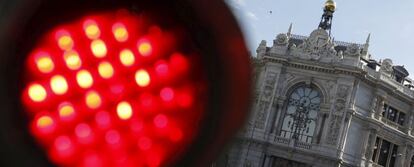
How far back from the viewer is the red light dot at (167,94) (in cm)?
120

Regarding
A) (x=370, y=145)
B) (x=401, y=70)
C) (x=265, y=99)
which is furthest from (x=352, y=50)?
(x=401, y=70)

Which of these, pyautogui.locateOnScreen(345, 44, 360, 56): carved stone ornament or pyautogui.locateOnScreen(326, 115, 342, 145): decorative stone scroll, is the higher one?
pyautogui.locateOnScreen(345, 44, 360, 56): carved stone ornament

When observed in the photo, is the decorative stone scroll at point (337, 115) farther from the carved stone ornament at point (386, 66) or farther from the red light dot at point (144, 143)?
the red light dot at point (144, 143)

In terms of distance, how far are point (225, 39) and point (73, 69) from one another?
1.01ft

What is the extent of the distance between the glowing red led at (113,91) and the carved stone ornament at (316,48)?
38.1 m

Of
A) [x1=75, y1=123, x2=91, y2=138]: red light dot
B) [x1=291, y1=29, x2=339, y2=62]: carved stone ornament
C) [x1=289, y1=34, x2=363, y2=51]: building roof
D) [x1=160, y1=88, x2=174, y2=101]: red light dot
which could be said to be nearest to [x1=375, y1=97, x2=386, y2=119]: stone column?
[x1=291, y1=29, x2=339, y2=62]: carved stone ornament

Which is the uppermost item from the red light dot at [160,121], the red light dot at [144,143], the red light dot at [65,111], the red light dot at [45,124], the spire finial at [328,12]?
the spire finial at [328,12]

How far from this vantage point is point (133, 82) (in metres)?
1.19

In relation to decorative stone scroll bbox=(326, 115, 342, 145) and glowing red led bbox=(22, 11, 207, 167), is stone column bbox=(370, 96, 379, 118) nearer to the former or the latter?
decorative stone scroll bbox=(326, 115, 342, 145)

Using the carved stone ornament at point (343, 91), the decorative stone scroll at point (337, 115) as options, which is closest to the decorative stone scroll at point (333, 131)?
the decorative stone scroll at point (337, 115)

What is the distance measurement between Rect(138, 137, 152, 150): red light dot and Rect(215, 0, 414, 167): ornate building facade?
3569 cm

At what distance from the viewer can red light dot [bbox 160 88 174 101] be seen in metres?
1.20

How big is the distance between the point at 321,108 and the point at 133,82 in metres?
37.1

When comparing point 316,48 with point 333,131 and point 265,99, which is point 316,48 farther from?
point 333,131
